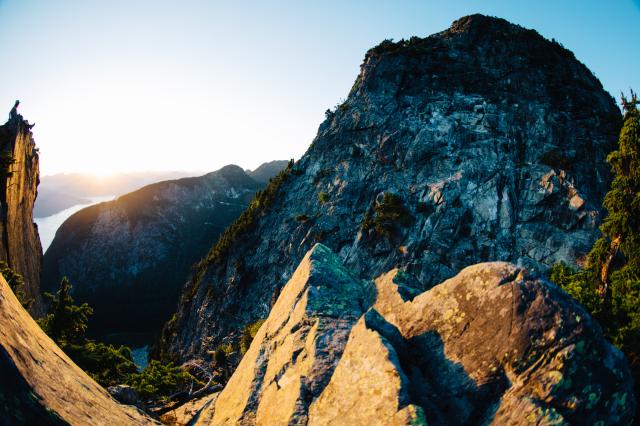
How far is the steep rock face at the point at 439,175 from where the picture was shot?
35875mm

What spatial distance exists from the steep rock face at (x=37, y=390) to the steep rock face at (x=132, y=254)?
279 ft

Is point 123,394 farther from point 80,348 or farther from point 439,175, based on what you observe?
point 439,175

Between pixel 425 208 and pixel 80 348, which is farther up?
pixel 425 208

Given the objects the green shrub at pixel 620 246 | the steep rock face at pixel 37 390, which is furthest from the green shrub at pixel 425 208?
the steep rock face at pixel 37 390

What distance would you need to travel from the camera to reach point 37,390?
5.59 meters

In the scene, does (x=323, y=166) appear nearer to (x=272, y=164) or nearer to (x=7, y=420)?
(x=7, y=420)

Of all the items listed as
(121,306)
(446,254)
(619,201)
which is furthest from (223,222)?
(619,201)

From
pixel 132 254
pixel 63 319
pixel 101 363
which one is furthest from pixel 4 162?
pixel 132 254

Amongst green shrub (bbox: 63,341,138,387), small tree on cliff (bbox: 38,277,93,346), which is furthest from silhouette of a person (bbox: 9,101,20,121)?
green shrub (bbox: 63,341,138,387)

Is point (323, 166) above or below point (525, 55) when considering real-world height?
below

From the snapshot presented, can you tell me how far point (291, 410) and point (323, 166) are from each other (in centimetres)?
4570

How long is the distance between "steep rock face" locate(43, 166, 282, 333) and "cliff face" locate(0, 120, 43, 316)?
1821 inches

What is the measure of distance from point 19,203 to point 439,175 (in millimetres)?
43501

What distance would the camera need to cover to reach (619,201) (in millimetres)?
15773
